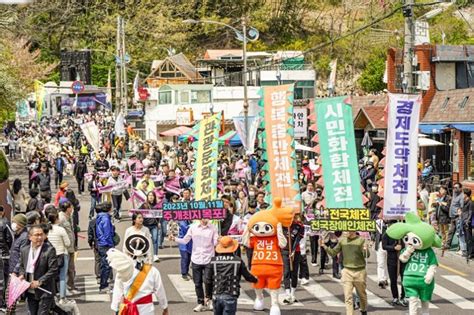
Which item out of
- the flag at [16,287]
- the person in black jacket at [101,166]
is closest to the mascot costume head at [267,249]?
the flag at [16,287]

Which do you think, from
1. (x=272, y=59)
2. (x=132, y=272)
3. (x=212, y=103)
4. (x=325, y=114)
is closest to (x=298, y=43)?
(x=272, y=59)

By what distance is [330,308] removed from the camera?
14.8 metres

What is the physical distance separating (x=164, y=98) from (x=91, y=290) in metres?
45.7

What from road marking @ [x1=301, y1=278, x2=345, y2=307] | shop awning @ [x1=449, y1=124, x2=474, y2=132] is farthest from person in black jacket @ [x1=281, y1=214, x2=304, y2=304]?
shop awning @ [x1=449, y1=124, x2=474, y2=132]

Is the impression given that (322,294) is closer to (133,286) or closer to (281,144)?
(281,144)

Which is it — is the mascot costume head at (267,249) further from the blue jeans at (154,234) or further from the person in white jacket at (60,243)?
the blue jeans at (154,234)

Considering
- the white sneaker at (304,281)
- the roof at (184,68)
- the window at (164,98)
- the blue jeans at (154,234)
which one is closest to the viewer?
the white sneaker at (304,281)

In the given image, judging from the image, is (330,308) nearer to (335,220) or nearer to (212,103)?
(335,220)

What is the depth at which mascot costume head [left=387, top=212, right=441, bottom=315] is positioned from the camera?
12.9 m

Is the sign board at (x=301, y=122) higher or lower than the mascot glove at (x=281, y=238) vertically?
higher

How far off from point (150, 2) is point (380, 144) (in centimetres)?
6021

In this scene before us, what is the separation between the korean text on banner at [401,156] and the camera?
15375mm

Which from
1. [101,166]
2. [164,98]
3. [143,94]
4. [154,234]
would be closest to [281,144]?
[154,234]

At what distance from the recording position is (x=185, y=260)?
16.9 m
